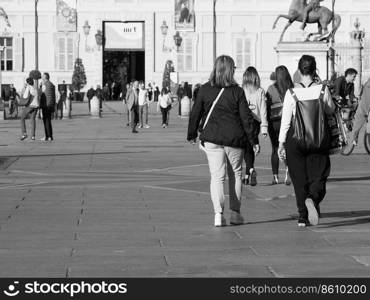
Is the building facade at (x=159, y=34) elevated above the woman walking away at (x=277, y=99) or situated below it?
above

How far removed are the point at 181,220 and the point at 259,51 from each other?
67.8 m

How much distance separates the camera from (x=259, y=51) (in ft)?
267

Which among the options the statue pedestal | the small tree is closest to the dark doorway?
the small tree

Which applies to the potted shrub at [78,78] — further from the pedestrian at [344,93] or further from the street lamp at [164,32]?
the pedestrian at [344,93]

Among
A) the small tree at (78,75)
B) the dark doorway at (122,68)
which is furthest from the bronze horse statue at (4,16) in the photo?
the dark doorway at (122,68)

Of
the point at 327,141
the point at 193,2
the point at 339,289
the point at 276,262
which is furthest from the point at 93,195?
the point at 193,2

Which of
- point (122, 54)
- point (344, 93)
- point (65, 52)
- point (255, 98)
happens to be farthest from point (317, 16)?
point (122, 54)

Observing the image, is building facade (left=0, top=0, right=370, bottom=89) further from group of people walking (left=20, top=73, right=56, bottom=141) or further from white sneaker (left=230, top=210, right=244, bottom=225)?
white sneaker (left=230, top=210, right=244, bottom=225)

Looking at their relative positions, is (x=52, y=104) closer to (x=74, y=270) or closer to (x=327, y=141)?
(x=327, y=141)

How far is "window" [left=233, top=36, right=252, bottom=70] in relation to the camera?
81.2 m

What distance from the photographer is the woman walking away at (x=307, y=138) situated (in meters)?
13.1

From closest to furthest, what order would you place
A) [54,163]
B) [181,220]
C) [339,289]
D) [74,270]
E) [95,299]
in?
[95,299]
[339,289]
[74,270]
[181,220]
[54,163]

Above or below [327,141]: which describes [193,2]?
above

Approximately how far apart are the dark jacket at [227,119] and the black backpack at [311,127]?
1.64 feet
